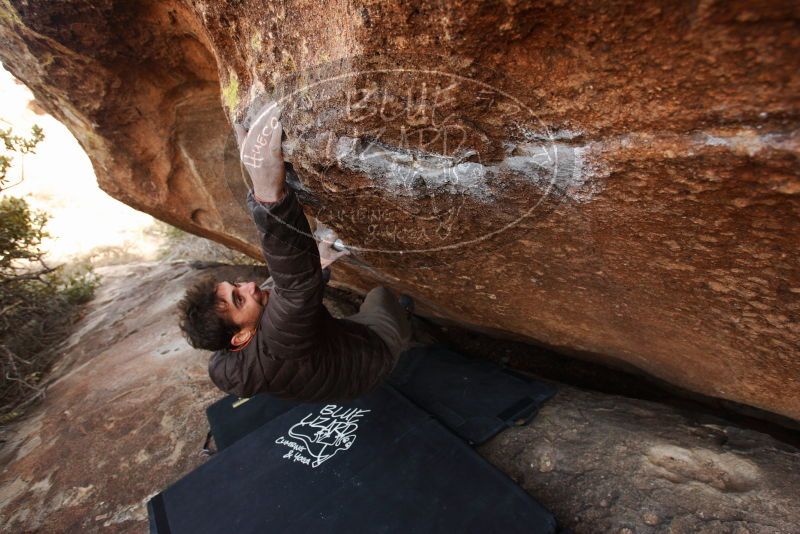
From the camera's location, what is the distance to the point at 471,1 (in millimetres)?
1016

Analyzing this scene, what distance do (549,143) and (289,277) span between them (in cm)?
110

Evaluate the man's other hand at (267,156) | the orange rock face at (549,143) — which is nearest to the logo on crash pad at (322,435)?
the orange rock face at (549,143)

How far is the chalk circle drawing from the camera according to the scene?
4.13 feet

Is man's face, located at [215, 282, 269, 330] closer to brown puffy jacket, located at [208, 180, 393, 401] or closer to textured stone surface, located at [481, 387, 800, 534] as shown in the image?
brown puffy jacket, located at [208, 180, 393, 401]

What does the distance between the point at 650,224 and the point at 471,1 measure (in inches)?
31.9

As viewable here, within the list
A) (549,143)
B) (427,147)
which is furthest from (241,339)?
(549,143)

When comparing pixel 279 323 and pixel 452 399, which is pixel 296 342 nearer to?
pixel 279 323

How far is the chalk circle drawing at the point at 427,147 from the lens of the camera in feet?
4.13

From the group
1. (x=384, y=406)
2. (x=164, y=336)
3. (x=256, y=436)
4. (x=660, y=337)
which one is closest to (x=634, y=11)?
(x=660, y=337)

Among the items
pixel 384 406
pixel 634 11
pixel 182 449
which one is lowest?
pixel 182 449

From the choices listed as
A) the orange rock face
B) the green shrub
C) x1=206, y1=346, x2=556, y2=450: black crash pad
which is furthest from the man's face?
the green shrub

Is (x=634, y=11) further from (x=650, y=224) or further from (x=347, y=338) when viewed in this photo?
(x=347, y=338)

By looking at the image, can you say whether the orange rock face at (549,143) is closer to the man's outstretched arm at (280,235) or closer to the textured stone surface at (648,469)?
the man's outstretched arm at (280,235)

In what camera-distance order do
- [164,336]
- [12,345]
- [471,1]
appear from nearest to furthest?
[471,1] < [164,336] < [12,345]
